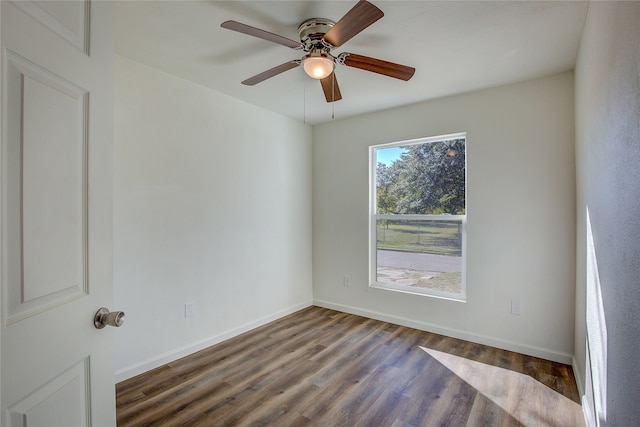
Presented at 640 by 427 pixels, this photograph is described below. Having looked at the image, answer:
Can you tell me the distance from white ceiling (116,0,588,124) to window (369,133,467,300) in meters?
0.66

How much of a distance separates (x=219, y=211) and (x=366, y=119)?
1989mm

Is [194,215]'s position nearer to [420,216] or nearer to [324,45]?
[324,45]

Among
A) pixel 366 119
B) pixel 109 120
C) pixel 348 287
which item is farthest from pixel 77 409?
pixel 366 119

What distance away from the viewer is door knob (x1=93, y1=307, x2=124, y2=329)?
0.98 metres

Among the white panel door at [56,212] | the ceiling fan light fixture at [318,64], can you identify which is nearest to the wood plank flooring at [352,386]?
the white panel door at [56,212]

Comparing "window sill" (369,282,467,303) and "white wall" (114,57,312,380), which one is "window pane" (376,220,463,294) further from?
"white wall" (114,57,312,380)

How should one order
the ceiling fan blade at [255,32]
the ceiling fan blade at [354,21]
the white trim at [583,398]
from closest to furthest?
1. the ceiling fan blade at [354,21]
2. the ceiling fan blade at [255,32]
3. the white trim at [583,398]

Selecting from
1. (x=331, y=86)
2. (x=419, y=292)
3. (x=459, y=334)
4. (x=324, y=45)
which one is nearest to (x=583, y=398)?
(x=459, y=334)

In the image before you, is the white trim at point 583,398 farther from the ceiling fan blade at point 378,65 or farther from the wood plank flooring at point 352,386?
the ceiling fan blade at point 378,65

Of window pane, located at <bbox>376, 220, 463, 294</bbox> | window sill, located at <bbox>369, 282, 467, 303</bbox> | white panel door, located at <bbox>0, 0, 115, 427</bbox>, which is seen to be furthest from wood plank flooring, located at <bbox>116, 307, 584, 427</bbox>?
white panel door, located at <bbox>0, 0, 115, 427</bbox>

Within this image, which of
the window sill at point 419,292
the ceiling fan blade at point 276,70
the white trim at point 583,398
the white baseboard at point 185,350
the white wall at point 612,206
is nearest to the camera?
the white wall at point 612,206

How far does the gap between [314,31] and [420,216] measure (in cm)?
220

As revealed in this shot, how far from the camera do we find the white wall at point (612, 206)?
96cm

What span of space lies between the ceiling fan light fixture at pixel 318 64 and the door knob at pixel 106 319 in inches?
65.0
